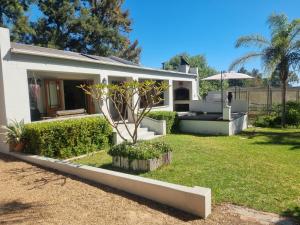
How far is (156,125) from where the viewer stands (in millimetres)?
14188

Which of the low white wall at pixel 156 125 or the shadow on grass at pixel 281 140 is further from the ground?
the low white wall at pixel 156 125

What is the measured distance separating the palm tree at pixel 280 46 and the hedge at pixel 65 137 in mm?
12046

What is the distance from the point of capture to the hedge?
8.23 m

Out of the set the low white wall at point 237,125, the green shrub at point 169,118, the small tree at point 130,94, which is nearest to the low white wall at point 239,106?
the low white wall at point 237,125

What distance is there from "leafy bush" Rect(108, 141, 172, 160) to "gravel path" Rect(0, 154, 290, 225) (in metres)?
1.48

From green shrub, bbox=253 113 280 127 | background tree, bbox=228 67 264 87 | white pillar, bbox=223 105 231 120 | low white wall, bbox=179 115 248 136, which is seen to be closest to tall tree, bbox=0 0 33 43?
low white wall, bbox=179 115 248 136

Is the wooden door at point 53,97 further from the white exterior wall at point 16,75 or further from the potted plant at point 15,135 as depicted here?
the potted plant at point 15,135

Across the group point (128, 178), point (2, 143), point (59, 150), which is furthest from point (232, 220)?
point (2, 143)

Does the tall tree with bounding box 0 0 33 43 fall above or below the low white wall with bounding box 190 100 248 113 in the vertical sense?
above

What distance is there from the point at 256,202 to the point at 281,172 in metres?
2.44

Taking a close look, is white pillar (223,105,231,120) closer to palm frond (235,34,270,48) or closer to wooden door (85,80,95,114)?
palm frond (235,34,270,48)

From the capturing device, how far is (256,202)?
5.11 metres

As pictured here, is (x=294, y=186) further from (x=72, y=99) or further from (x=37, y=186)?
(x=72, y=99)

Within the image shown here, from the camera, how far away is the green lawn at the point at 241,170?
17.4 ft
